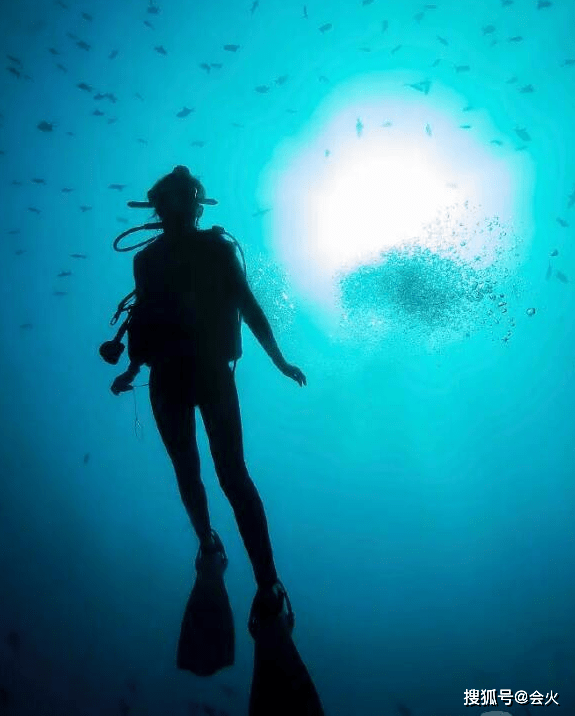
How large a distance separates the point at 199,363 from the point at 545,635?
22595mm

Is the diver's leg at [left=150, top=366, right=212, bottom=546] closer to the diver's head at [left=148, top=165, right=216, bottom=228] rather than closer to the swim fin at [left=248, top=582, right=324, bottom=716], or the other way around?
the swim fin at [left=248, top=582, right=324, bottom=716]

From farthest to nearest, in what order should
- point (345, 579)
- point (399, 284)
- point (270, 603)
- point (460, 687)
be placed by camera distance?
1. point (345, 579)
2. point (399, 284)
3. point (460, 687)
4. point (270, 603)

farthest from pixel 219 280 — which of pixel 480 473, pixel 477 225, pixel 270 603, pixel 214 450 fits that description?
pixel 480 473

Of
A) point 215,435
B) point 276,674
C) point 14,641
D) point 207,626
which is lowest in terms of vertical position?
→ point 14,641

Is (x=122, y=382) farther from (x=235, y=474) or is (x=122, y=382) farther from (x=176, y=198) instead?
(x=176, y=198)

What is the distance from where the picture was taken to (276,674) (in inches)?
91.2

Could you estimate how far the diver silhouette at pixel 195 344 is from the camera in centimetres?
251

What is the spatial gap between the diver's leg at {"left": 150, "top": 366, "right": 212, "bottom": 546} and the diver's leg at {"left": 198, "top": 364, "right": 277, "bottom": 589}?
6.4 inches

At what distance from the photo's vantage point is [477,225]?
719 inches

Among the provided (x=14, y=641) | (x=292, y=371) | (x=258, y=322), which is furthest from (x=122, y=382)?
(x=14, y=641)

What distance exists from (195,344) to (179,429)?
22.4 inches

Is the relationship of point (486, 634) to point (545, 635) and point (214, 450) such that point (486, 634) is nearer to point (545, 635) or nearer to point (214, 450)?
point (545, 635)

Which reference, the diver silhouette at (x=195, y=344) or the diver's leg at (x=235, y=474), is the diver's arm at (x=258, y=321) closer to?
the diver silhouette at (x=195, y=344)

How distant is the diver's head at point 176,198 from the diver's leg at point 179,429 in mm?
1026
